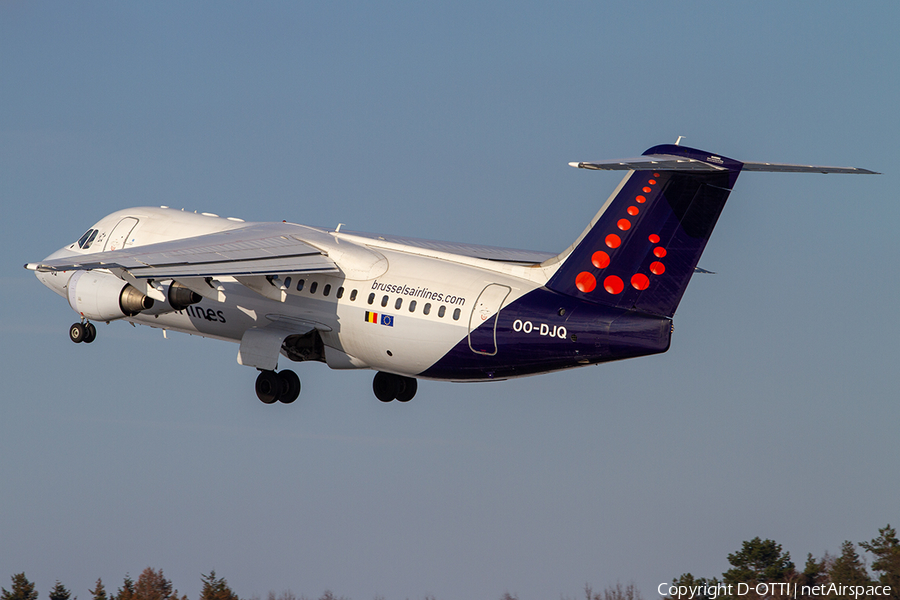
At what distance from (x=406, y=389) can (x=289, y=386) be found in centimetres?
249

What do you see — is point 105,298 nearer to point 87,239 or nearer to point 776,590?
point 87,239

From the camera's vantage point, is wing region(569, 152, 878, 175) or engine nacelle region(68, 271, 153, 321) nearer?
wing region(569, 152, 878, 175)

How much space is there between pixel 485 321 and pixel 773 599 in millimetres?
15650

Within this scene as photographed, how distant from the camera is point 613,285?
1902 centimetres

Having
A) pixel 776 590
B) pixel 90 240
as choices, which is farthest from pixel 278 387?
pixel 776 590

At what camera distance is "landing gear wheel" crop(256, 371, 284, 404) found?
22.8m

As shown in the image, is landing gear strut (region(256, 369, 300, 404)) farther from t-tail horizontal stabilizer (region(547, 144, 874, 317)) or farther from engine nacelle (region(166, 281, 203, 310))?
t-tail horizontal stabilizer (region(547, 144, 874, 317))

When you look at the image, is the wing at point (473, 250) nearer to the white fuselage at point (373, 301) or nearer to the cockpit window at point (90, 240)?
the white fuselage at point (373, 301)

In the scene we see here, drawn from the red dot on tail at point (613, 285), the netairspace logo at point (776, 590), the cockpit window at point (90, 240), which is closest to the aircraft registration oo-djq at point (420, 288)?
the red dot on tail at point (613, 285)

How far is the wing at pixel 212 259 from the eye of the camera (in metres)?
20.1

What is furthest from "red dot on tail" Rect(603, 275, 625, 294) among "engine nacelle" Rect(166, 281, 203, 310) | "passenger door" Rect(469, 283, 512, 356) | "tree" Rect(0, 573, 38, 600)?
"tree" Rect(0, 573, 38, 600)

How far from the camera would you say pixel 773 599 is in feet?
104

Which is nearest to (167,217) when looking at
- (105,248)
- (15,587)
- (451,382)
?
(105,248)

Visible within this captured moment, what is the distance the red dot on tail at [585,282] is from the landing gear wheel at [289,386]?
608cm
